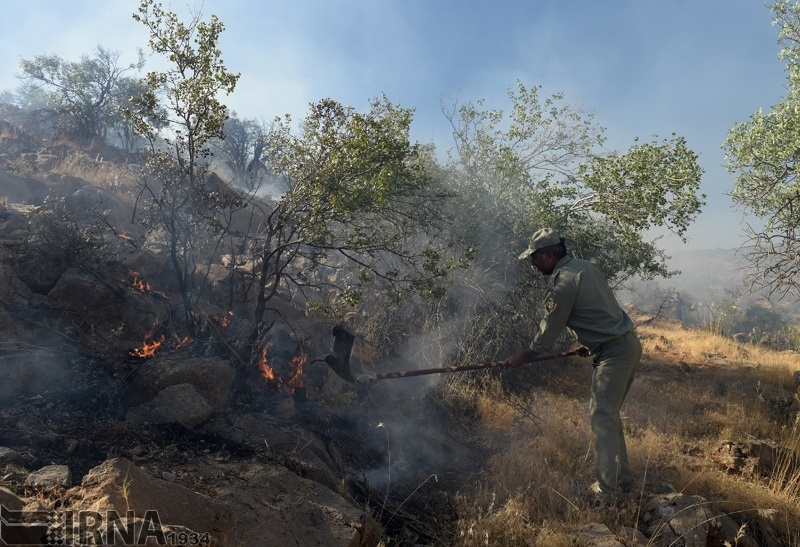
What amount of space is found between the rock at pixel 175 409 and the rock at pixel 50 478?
1187mm

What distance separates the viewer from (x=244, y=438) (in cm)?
407

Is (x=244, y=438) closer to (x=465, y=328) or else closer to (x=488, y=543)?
(x=488, y=543)

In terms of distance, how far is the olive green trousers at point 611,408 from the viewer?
3992 millimetres

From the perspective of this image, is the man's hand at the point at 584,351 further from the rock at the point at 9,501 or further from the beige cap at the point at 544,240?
the rock at the point at 9,501

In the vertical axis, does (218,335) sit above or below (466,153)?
below

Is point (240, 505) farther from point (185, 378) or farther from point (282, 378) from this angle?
point (282, 378)

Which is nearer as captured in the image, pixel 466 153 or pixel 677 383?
pixel 677 383

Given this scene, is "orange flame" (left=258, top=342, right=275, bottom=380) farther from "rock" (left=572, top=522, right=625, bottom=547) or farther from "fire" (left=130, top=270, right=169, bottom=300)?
"rock" (left=572, top=522, right=625, bottom=547)

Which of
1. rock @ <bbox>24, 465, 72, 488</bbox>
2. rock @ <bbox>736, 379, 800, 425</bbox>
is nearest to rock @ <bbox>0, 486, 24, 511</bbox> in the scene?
rock @ <bbox>24, 465, 72, 488</bbox>

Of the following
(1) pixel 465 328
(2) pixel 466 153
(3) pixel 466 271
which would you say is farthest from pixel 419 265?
(2) pixel 466 153

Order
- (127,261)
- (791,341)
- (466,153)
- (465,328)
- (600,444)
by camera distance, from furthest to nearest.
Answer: (791,341) < (466,153) < (465,328) < (127,261) < (600,444)

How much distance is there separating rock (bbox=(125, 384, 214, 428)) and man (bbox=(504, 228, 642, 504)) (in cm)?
280

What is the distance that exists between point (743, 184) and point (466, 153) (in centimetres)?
435

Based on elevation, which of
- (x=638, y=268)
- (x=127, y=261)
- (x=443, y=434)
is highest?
(x=638, y=268)
